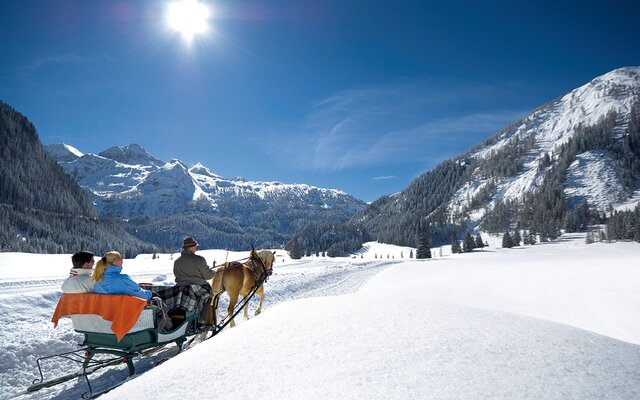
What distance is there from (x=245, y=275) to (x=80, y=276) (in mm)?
5098

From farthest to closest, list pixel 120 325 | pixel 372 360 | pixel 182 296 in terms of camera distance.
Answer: pixel 182 296
pixel 120 325
pixel 372 360

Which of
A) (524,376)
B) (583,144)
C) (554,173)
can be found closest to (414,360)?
(524,376)

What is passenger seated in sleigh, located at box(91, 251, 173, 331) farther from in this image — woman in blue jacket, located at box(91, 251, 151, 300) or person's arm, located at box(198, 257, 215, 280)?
person's arm, located at box(198, 257, 215, 280)

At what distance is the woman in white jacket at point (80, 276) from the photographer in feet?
18.2

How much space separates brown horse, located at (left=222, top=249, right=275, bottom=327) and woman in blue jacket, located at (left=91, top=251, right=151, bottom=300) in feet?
13.2

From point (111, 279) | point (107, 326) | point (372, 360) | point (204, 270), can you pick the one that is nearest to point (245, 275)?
point (204, 270)

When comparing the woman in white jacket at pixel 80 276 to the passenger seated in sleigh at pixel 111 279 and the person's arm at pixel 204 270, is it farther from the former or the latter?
the person's arm at pixel 204 270

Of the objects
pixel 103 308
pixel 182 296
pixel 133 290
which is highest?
pixel 133 290

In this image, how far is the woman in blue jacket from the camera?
5617mm

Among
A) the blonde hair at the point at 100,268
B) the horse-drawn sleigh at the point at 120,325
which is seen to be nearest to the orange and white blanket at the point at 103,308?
the horse-drawn sleigh at the point at 120,325

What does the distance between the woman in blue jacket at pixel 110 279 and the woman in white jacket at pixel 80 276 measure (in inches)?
5.3

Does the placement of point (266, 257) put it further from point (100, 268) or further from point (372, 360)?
point (372, 360)

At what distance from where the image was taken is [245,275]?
10.3 m

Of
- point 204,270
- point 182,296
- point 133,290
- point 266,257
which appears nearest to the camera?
point 133,290
